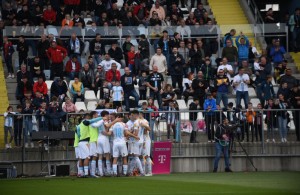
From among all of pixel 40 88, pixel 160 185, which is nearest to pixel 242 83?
pixel 40 88

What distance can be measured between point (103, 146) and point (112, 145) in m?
0.48

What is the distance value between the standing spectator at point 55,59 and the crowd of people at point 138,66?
0.13 feet

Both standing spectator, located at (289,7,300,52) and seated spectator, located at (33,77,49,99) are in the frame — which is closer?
seated spectator, located at (33,77,49,99)

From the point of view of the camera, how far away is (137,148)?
34125 millimetres

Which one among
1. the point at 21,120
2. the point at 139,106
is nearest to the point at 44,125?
the point at 21,120

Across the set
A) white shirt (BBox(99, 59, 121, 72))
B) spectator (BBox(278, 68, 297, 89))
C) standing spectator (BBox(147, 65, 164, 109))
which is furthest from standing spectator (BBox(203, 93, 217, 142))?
white shirt (BBox(99, 59, 121, 72))

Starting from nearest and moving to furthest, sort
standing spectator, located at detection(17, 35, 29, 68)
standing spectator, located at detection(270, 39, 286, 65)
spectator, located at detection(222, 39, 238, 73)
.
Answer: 1. standing spectator, located at detection(17, 35, 29, 68)
2. spectator, located at detection(222, 39, 238, 73)
3. standing spectator, located at detection(270, 39, 286, 65)

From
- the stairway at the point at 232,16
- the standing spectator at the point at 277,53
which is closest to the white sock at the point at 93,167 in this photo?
the standing spectator at the point at 277,53

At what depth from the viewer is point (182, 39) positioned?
43344 mm

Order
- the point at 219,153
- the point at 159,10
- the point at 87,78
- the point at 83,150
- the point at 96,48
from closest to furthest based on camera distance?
the point at 83,150 < the point at 219,153 < the point at 87,78 < the point at 96,48 < the point at 159,10

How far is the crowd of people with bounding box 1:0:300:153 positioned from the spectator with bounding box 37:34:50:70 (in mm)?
32

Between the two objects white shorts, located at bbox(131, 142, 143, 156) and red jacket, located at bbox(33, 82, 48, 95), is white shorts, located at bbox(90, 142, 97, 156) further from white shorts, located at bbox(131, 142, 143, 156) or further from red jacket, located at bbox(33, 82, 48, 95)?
red jacket, located at bbox(33, 82, 48, 95)

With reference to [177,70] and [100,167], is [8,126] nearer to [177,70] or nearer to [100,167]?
[100,167]

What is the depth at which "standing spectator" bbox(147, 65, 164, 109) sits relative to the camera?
39156 mm
